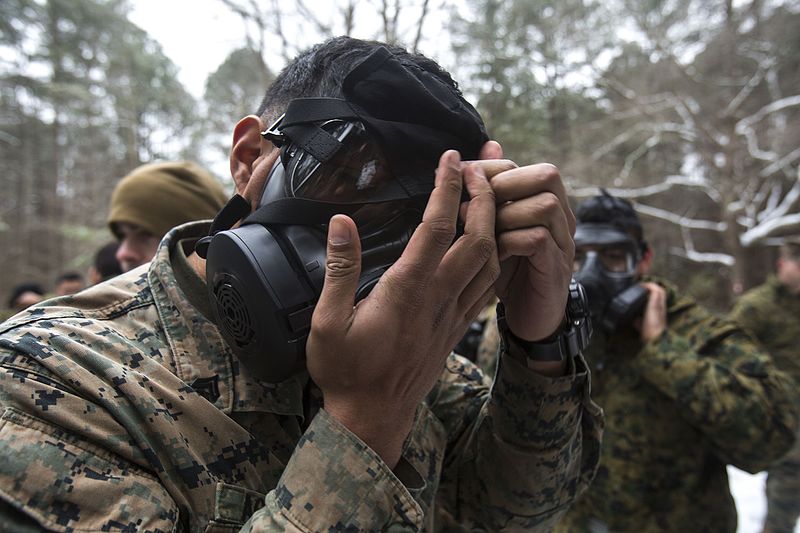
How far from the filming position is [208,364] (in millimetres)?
1104

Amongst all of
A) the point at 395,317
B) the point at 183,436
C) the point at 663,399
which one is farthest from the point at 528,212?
the point at 663,399

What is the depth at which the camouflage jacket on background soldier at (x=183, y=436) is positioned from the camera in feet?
2.64

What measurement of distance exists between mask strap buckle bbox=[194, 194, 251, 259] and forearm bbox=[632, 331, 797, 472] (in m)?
2.03

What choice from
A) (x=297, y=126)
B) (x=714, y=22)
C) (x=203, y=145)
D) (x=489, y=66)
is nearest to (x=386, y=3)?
(x=297, y=126)

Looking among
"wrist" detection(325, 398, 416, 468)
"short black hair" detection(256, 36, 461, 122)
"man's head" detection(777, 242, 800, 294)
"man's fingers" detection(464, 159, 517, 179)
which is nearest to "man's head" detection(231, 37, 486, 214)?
"short black hair" detection(256, 36, 461, 122)

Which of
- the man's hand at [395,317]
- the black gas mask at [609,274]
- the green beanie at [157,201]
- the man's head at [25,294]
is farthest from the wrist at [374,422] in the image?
the man's head at [25,294]

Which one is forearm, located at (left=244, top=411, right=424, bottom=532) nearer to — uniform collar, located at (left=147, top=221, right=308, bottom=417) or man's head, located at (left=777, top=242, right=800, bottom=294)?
uniform collar, located at (left=147, top=221, right=308, bottom=417)

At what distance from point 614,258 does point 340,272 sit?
85.4 inches

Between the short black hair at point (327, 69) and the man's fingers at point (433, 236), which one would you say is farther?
the short black hair at point (327, 69)

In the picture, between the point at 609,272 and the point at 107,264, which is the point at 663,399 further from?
the point at 107,264

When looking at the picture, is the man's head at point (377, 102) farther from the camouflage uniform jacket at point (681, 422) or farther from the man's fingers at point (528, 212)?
the camouflage uniform jacket at point (681, 422)

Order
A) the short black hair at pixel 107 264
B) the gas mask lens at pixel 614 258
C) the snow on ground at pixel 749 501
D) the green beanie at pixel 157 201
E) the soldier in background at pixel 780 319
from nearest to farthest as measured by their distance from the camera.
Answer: the gas mask lens at pixel 614 258
the green beanie at pixel 157 201
the short black hair at pixel 107 264
the soldier in background at pixel 780 319
the snow on ground at pixel 749 501

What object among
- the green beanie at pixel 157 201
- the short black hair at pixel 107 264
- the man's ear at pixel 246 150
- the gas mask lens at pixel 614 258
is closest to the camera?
the man's ear at pixel 246 150

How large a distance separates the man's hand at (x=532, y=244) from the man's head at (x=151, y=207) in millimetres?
2137
